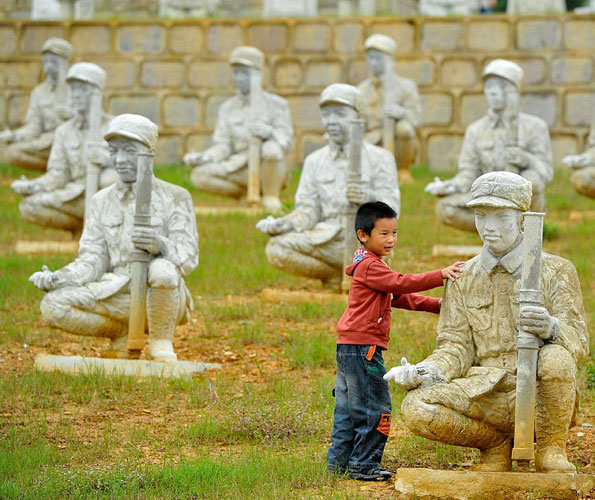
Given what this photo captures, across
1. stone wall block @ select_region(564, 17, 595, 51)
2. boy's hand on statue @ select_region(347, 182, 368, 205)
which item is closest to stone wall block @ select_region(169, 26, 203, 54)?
stone wall block @ select_region(564, 17, 595, 51)

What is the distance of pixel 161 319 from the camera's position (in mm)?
9805

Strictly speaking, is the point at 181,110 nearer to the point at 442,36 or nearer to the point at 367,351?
the point at 442,36

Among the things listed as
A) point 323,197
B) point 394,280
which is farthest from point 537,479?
point 323,197

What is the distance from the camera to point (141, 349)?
981cm

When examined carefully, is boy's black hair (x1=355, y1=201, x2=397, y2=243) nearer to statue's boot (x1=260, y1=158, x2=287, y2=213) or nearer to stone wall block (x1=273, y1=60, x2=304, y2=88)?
statue's boot (x1=260, y1=158, x2=287, y2=213)

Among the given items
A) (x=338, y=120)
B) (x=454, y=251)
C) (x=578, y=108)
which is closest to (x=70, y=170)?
(x=338, y=120)

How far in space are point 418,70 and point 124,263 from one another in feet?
39.1

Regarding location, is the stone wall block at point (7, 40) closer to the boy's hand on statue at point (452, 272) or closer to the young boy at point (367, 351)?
the young boy at point (367, 351)

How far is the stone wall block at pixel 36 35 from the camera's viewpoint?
22.6m

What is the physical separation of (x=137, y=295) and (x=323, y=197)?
298 cm

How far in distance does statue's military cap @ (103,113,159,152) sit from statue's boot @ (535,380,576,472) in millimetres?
3993

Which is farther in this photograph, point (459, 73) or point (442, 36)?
point (442, 36)

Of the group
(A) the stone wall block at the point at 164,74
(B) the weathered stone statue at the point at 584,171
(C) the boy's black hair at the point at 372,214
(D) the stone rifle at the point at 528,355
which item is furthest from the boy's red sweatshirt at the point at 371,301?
(A) the stone wall block at the point at 164,74

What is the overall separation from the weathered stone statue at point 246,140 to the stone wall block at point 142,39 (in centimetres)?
505
